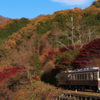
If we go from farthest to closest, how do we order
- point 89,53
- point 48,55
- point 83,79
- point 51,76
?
point 48,55 < point 51,76 < point 89,53 < point 83,79

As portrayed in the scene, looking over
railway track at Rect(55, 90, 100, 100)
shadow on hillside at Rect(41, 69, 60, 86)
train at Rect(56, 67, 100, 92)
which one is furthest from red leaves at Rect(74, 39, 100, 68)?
railway track at Rect(55, 90, 100, 100)

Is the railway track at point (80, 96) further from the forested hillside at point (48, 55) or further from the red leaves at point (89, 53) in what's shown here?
the red leaves at point (89, 53)

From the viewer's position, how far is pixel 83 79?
22500 millimetres

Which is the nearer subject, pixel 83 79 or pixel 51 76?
pixel 83 79

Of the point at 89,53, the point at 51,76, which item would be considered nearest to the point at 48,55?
the point at 51,76

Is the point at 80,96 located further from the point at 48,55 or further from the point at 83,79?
the point at 48,55

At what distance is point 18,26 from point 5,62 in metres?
56.3

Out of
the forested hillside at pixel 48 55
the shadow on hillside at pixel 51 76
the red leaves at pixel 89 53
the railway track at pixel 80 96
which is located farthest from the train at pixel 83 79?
the shadow on hillside at pixel 51 76

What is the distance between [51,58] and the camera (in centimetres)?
4669

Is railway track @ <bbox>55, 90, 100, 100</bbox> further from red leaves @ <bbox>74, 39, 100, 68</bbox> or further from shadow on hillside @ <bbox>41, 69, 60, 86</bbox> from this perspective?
shadow on hillside @ <bbox>41, 69, 60, 86</bbox>

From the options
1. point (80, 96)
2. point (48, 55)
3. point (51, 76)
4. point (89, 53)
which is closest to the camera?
point (80, 96)

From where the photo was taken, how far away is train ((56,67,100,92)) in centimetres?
2008

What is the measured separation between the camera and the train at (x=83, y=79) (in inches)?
790

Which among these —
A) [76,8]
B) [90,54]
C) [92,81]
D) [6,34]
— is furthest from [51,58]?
[6,34]
